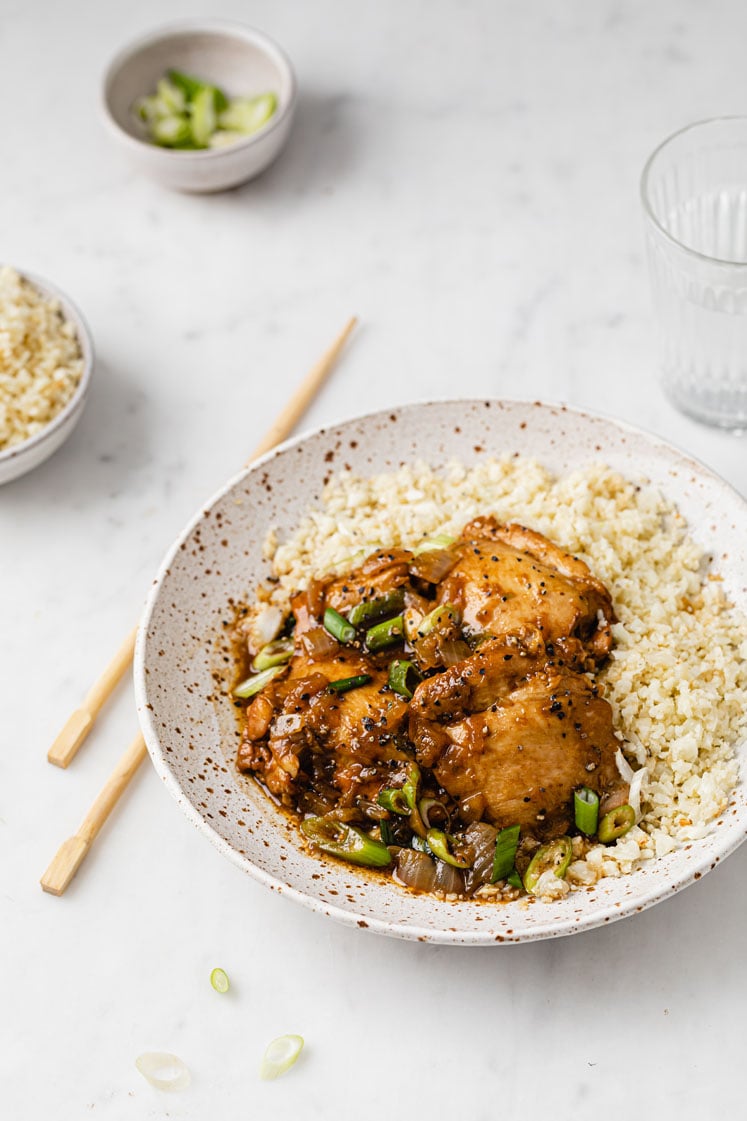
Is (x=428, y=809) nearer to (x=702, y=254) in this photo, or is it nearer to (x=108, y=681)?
(x=108, y=681)

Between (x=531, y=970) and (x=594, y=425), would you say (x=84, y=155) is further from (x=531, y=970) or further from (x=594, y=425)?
(x=531, y=970)

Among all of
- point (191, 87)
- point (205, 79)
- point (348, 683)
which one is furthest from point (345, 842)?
point (205, 79)

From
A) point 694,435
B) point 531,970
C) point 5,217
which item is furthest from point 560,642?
point 5,217

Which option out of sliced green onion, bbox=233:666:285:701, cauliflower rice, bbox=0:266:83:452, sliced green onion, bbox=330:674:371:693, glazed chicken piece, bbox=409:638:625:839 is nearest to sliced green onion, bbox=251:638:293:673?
sliced green onion, bbox=233:666:285:701

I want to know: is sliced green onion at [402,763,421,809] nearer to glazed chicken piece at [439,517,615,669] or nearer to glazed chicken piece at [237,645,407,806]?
glazed chicken piece at [237,645,407,806]

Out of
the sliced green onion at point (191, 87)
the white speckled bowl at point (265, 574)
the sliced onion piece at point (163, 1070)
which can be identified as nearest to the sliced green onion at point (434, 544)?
the white speckled bowl at point (265, 574)

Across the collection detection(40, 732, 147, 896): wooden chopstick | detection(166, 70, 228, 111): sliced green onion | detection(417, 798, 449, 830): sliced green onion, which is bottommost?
detection(40, 732, 147, 896): wooden chopstick
